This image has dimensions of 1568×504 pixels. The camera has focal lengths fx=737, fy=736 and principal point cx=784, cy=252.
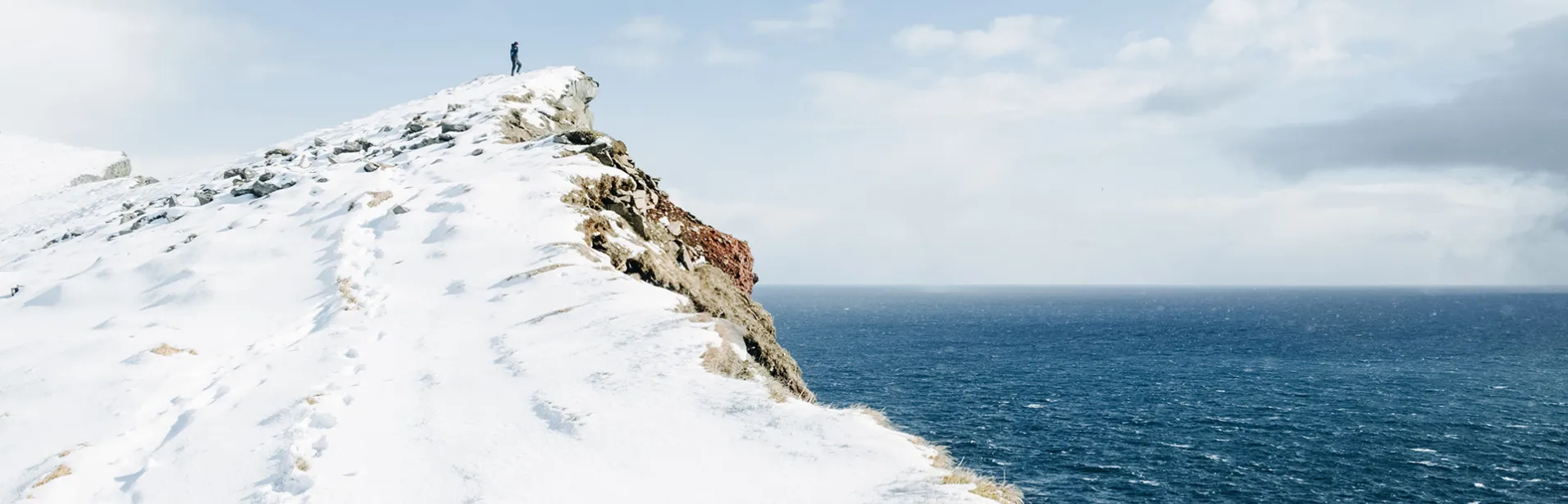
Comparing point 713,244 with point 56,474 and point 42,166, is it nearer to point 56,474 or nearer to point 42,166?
point 56,474

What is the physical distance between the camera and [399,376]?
1702 cm

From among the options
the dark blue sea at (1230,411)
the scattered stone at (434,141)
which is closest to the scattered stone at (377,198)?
the scattered stone at (434,141)

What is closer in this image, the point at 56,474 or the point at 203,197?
the point at 56,474

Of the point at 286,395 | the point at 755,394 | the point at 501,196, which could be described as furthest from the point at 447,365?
the point at 501,196

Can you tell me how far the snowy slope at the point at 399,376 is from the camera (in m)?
12.4

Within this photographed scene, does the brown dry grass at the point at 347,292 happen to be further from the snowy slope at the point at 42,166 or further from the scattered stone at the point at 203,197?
the snowy slope at the point at 42,166

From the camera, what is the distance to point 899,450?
12750 mm

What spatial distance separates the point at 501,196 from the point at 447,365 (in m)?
12.8

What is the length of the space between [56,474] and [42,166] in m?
96.5

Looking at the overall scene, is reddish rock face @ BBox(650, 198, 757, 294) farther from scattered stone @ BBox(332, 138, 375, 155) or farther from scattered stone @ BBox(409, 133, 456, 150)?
scattered stone @ BBox(332, 138, 375, 155)

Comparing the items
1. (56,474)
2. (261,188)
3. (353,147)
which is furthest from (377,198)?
(56,474)

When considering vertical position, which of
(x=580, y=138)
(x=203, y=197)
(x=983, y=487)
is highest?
(x=580, y=138)

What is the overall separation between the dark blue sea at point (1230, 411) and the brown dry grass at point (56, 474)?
4081cm

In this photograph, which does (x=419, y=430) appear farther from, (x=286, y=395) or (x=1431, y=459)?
(x=1431, y=459)
